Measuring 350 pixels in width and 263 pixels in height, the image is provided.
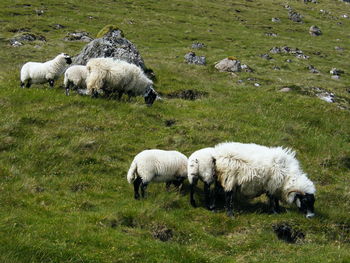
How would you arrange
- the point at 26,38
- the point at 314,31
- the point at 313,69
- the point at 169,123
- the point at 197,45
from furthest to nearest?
the point at 314,31
the point at 197,45
the point at 313,69
the point at 26,38
the point at 169,123

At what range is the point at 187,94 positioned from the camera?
2372cm

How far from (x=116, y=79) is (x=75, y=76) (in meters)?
1.98

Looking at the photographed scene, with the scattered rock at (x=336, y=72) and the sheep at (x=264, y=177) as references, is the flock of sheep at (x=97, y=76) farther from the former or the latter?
the scattered rock at (x=336, y=72)

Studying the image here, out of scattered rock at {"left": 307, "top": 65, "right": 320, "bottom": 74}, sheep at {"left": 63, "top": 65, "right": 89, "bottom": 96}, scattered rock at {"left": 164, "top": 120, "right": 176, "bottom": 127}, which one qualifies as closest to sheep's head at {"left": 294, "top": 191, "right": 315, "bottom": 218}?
scattered rock at {"left": 164, "top": 120, "right": 176, "bottom": 127}

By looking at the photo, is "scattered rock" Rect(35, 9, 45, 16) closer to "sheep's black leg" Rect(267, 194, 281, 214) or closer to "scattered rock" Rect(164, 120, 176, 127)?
"scattered rock" Rect(164, 120, 176, 127)

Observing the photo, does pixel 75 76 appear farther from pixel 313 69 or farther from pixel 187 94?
pixel 313 69

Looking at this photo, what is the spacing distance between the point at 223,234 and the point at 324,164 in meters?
7.39

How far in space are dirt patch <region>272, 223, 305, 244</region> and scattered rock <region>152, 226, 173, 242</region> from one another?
3014mm

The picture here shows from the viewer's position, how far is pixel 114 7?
78.8 meters

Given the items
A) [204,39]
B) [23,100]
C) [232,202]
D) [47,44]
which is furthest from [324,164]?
[204,39]

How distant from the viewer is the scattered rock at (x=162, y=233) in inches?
382

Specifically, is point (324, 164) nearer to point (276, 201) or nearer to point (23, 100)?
point (276, 201)

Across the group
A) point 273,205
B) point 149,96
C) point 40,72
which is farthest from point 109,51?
point 273,205

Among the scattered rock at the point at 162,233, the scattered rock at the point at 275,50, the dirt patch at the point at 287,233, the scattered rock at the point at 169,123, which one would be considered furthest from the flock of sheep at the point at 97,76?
the scattered rock at the point at 275,50
